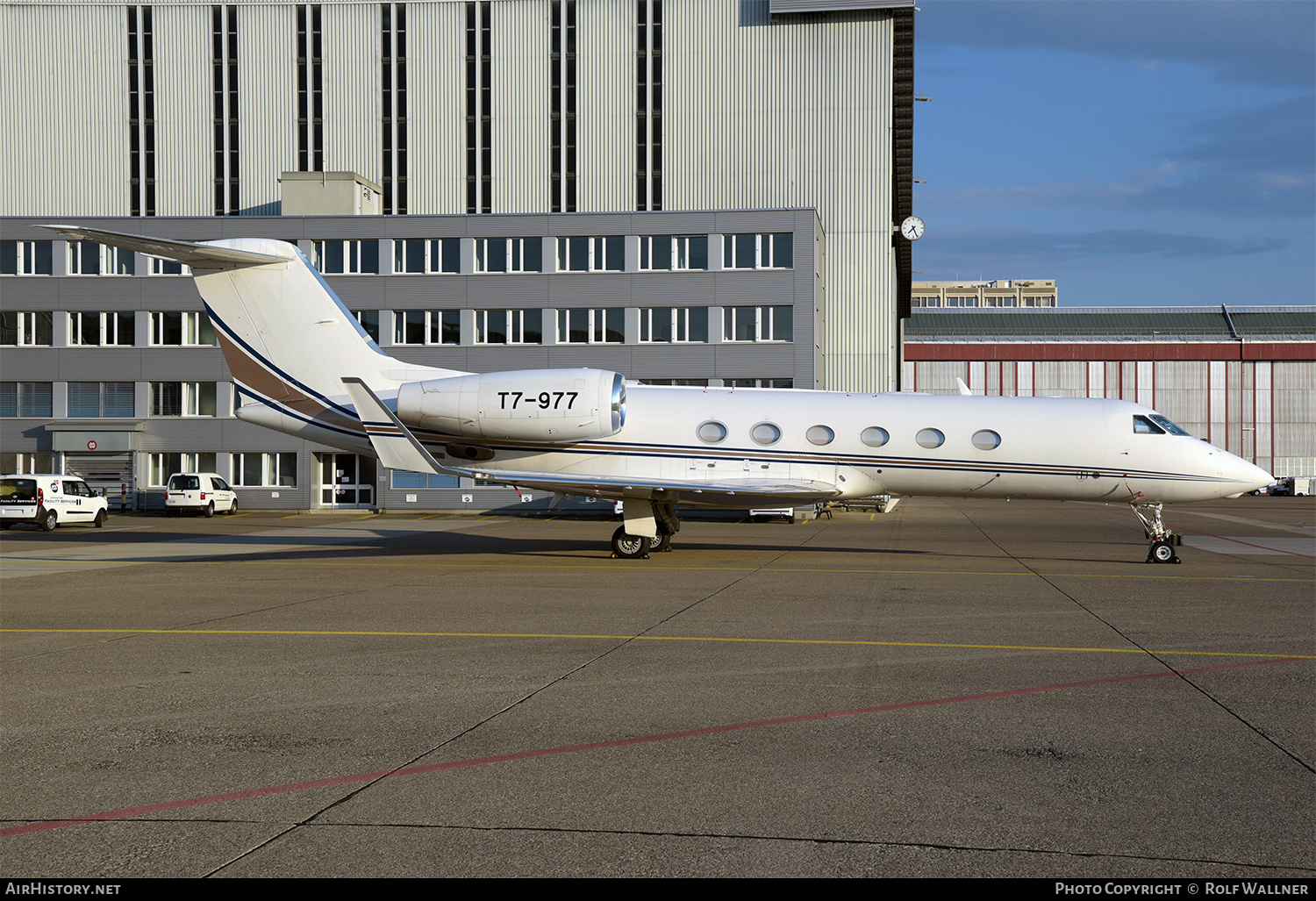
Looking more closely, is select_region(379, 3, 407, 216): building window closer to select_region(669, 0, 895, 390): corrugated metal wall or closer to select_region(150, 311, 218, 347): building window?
select_region(150, 311, 218, 347): building window

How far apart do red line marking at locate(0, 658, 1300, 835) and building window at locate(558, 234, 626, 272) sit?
37.1m

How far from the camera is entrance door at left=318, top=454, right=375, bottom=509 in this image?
47316mm

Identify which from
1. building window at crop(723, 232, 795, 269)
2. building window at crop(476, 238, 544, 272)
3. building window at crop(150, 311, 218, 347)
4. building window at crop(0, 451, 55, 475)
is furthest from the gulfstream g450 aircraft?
building window at crop(0, 451, 55, 475)

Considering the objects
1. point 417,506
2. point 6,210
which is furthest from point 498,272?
point 6,210

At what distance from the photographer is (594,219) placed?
146 feet

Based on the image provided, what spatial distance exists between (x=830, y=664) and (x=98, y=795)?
593cm

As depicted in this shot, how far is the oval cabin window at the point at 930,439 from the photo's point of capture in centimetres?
2053

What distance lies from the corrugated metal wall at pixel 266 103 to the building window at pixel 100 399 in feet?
40.7

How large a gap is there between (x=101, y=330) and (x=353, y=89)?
18051mm

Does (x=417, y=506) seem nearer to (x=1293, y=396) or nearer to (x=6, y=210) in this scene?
(x=6, y=210)

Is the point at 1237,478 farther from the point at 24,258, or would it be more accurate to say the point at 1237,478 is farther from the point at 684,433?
the point at 24,258

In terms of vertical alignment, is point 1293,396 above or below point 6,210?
below

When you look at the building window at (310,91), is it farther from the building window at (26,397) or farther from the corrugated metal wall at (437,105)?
the building window at (26,397)

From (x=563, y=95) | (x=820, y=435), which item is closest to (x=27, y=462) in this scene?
(x=563, y=95)
